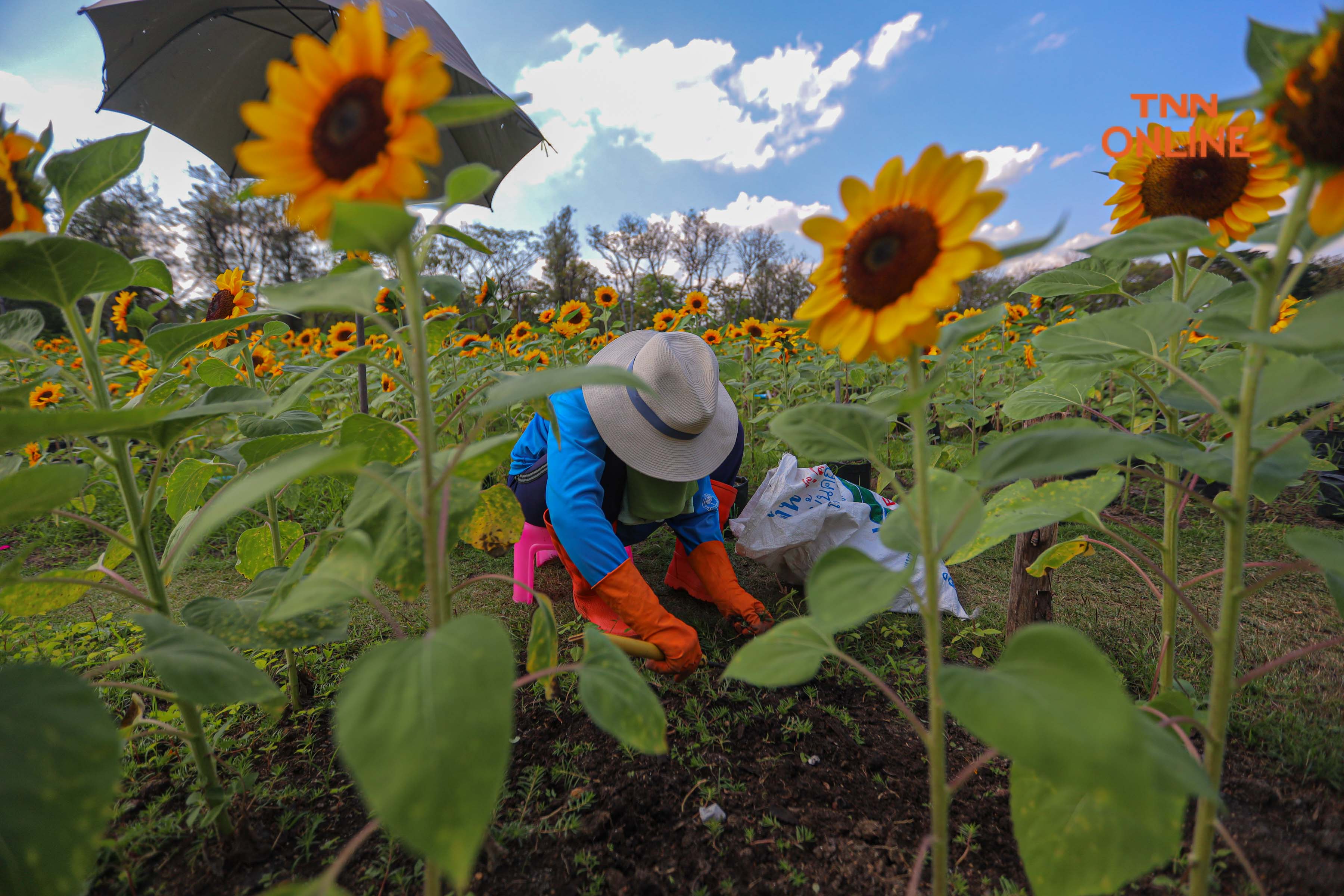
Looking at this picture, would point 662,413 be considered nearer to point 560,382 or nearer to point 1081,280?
point 1081,280

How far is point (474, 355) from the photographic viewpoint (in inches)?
187

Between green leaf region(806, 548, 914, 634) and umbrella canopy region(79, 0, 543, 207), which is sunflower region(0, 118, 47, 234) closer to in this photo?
green leaf region(806, 548, 914, 634)

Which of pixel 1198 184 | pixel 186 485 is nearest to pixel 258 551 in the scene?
pixel 186 485

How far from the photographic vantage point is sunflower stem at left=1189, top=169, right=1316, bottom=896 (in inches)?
29.3

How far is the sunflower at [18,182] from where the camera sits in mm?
796

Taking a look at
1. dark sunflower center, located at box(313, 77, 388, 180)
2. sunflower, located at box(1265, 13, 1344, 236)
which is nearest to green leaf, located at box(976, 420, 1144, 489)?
sunflower, located at box(1265, 13, 1344, 236)

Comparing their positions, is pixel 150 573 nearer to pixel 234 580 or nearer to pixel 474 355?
pixel 234 580

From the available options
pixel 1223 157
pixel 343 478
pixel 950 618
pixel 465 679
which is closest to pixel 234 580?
pixel 343 478

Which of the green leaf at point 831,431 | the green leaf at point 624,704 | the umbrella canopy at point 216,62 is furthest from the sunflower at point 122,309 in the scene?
the green leaf at point 831,431

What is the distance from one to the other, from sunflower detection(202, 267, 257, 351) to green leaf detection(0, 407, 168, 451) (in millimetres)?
1441

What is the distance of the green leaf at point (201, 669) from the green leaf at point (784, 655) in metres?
0.62

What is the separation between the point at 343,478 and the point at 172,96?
305cm

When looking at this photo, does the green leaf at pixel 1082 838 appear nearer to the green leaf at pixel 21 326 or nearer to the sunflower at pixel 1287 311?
the green leaf at pixel 21 326

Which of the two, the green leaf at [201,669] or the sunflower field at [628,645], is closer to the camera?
the sunflower field at [628,645]
